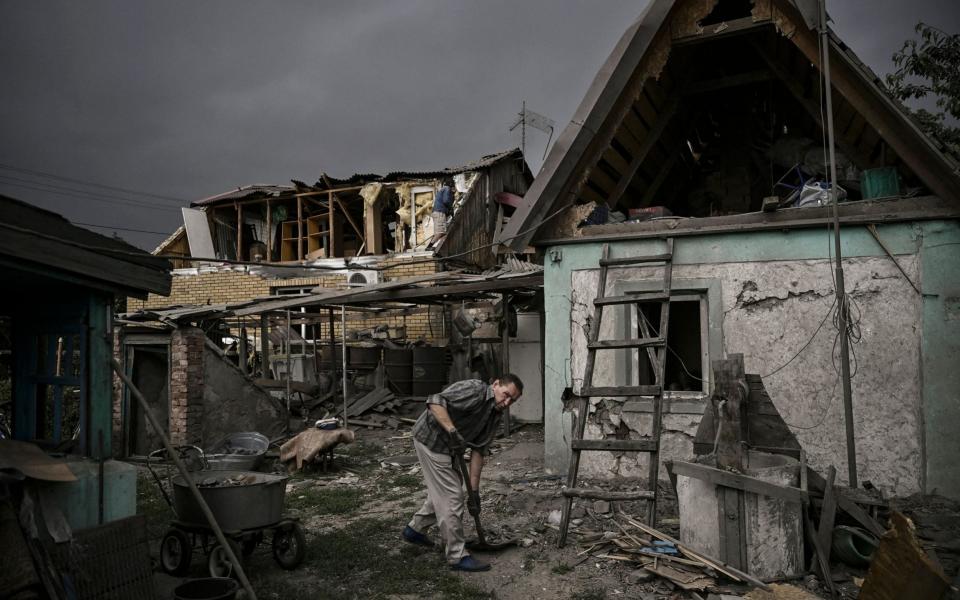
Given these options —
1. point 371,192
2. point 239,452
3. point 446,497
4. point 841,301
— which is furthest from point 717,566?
point 371,192

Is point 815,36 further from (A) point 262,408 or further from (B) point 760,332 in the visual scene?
(A) point 262,408

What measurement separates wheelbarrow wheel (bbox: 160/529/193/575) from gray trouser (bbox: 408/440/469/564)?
6.58 ft

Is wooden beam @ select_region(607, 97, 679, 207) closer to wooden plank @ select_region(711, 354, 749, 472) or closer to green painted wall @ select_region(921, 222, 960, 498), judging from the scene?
green painted wall @ select_region(921, 222, 960, 498)

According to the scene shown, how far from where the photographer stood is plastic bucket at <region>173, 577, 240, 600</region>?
13.9 ft

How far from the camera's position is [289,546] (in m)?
5.46

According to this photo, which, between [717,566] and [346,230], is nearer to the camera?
[717,566]

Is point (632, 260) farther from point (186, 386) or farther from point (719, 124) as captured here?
point (186, 386)

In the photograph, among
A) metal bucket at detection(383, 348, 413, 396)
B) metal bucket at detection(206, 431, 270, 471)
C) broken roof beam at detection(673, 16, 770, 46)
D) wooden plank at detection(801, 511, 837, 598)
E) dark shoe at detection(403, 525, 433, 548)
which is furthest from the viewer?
metal bucket at detection(383, 348, 413, 396)

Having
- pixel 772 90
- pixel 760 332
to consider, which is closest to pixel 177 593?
pixel 760 332

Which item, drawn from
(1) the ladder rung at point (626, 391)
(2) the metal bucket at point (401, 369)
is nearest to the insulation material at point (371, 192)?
(2) the metal bucket at point (401, 369)

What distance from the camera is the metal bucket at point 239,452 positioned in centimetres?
786

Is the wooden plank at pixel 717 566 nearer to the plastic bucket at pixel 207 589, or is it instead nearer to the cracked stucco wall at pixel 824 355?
the cracked stucco wall at pixel 824 355

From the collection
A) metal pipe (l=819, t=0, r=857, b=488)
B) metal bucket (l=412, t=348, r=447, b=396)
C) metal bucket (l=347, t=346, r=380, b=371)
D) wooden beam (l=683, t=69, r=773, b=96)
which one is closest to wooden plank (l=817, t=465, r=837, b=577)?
metal pipe (l=819, t=0, r=857, b=488)

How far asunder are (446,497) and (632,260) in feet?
11.3
